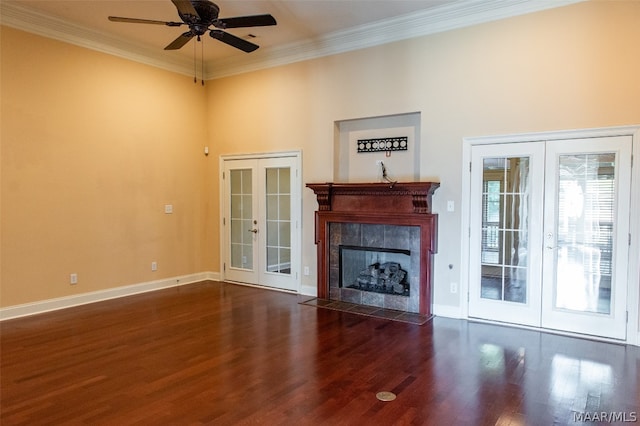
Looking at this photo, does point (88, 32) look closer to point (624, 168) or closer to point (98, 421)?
point (98, 421)

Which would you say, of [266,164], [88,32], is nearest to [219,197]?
[266,164]

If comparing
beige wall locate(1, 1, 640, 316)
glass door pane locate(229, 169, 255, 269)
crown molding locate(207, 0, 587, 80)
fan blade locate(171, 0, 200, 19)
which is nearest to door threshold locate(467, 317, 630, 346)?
beige wall locate(1, 1, 640, 316)

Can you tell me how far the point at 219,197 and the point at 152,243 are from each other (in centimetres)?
132

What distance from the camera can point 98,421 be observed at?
263 centimetres

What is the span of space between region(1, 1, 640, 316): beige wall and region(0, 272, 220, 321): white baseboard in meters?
0.10

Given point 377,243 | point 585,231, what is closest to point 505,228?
point 585,231

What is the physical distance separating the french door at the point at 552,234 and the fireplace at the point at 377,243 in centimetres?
58

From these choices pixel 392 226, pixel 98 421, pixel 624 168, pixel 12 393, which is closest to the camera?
pixel 98 421

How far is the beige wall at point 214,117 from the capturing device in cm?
429

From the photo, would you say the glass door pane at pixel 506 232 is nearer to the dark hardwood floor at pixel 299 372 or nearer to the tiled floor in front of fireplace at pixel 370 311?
the dark hardwood floor at pixel 299 372

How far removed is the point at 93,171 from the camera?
5.65 metres

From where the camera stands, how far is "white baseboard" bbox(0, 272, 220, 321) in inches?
194

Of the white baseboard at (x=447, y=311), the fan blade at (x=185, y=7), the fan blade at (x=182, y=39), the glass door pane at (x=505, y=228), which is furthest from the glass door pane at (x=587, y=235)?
the fan blade at (x=182, y=39)

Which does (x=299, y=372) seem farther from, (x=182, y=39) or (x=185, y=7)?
(x=182, y=39)
